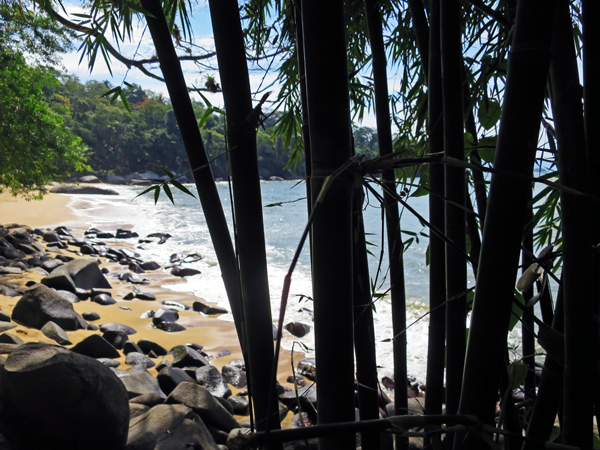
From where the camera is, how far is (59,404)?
1.99 m

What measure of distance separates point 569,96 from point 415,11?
0.56m

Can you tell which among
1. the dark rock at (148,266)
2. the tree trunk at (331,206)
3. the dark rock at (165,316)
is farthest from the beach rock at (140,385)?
the dark rock at (148,266)

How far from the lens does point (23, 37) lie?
830cm

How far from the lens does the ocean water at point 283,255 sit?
16.2 feet

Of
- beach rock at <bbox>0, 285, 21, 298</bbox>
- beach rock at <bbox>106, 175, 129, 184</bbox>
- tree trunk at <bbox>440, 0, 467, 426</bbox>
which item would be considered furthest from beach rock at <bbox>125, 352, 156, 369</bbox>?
beach rock at <bbox>106, 175, 129, 184</bbox>

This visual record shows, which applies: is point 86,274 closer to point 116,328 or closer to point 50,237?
point 116,328

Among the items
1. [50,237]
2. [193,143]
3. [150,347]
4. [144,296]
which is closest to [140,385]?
[150,347]

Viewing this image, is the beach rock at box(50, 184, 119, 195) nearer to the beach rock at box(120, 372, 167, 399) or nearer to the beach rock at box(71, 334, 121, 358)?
the beach rock at box(71, 334, 121, 358)

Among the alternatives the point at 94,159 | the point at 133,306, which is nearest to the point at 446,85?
the point at 133,306

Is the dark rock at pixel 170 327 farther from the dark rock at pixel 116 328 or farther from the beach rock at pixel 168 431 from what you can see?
the beach rock at pixel 168 431

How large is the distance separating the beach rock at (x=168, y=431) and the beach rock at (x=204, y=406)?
279 millimetres

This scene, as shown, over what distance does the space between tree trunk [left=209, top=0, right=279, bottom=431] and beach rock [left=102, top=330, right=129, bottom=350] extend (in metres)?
3.86

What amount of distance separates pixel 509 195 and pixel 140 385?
311 cm

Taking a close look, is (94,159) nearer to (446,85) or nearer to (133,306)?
(133,306)
